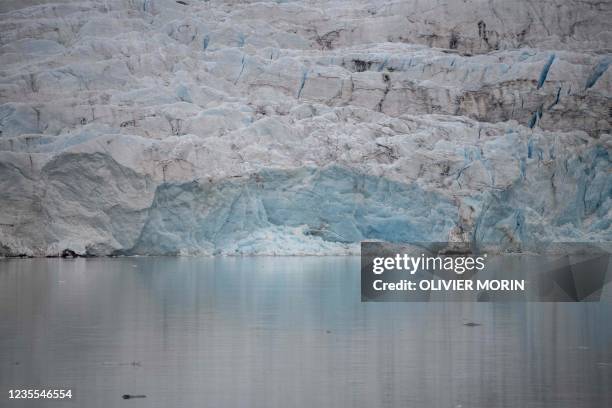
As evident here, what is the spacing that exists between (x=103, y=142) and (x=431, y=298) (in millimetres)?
9730

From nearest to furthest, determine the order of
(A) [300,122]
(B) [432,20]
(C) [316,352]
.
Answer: (C) [316,352] → (A) [300,122] → (B) [432,20]

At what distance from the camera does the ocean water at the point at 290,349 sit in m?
6.69

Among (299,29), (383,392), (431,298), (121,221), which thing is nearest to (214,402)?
(383,392)

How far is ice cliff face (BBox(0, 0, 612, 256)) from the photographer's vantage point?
21.5 meters

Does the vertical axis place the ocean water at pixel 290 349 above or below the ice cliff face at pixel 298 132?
below

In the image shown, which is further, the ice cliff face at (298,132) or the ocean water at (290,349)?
the ice cliff face at (298,132)

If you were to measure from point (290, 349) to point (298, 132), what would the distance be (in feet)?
52.0

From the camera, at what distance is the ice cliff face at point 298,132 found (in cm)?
2145

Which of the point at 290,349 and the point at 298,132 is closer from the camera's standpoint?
the point at 290,349

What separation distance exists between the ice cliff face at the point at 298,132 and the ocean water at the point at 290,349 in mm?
6982

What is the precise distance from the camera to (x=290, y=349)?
28.1 ft

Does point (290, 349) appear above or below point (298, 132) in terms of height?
below

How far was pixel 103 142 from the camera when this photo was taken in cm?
2152

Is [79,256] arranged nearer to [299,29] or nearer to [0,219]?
[0,219]
